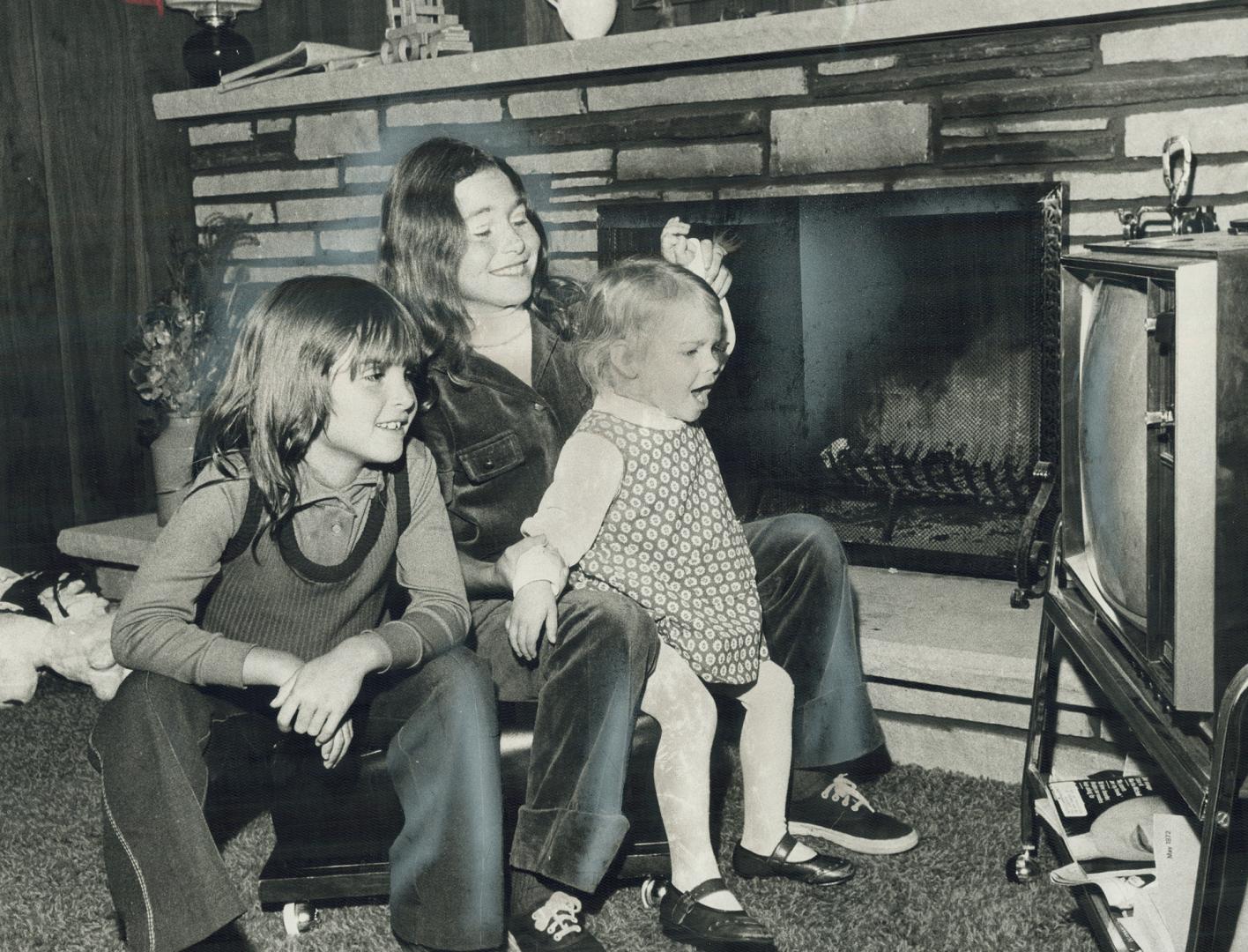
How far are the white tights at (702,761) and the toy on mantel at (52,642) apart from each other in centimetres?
131

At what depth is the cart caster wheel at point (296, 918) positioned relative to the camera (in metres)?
1.60

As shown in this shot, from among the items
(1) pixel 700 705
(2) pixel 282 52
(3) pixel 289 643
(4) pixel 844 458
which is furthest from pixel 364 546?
(2) pixel 282 52

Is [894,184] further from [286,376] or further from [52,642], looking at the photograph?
[52,642]

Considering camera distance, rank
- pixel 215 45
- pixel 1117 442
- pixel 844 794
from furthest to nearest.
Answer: pixel 215 45 → pixel 844 794 → pixel 1117 442

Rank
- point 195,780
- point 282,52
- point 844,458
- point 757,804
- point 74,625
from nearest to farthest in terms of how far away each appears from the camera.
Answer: point 195,780 → point 757,804 → point 844,458 → point 74,625 → point 282,52

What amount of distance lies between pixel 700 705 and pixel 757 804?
0.63 feet

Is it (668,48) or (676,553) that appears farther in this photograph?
(668,48)

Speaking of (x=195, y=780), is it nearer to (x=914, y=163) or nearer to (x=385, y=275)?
(x=385, y=275)

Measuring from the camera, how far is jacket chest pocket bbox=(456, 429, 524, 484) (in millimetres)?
1695

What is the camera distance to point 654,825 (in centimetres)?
166

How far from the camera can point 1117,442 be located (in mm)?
1304

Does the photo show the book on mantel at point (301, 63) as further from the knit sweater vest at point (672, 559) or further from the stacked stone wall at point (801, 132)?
the knit sweater vest at point (672, 559)

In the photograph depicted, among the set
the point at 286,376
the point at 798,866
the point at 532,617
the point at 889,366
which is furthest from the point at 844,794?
the point at 286,376

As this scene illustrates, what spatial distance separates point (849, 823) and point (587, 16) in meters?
1.54
